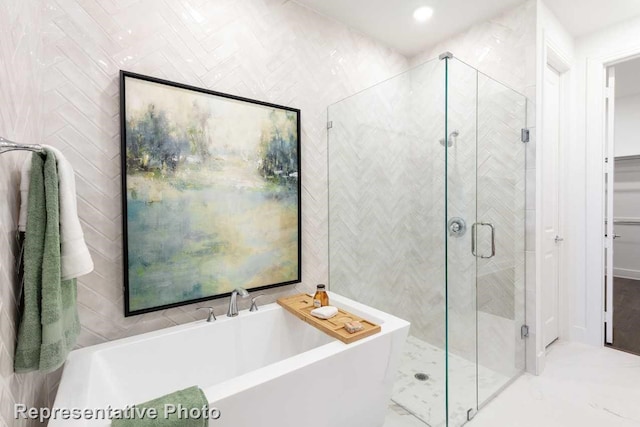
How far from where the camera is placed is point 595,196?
273cm

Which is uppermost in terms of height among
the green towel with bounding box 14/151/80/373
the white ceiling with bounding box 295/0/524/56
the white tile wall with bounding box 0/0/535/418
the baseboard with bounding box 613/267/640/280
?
the white ceiling with bounding box 295/0/524/56

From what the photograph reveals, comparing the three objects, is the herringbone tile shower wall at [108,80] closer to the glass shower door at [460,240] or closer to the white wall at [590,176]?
the glass shower door at [460,240]

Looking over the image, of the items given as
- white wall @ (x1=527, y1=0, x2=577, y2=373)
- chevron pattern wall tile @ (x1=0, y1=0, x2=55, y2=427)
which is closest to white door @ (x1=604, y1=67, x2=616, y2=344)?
white wall @ (x1=527, y1=0, x2=577, y2=373)

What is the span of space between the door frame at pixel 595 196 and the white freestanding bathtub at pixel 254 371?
7.46 ft

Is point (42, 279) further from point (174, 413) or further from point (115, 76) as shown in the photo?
point (115, 76)

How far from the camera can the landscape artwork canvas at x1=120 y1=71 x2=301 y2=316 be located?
1606mm

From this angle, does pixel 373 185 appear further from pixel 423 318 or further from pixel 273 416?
pixel 273 416

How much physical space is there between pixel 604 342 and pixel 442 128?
2.63 meters

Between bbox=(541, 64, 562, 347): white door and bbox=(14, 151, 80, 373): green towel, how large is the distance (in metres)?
3.10

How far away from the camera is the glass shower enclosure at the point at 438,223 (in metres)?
1.95

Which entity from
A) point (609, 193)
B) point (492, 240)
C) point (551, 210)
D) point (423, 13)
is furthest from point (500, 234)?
point (423, 13)

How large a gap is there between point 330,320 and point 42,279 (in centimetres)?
129

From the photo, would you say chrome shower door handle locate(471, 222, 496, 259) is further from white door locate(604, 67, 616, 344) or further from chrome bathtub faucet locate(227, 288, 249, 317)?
chrome bathtub faucet locate(227, 288, 249, 317)

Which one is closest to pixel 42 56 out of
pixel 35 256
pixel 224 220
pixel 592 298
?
pixel 35 256
